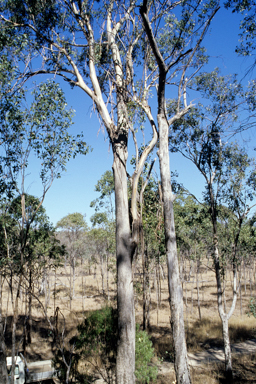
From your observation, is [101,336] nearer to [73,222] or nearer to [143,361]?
[143,361]

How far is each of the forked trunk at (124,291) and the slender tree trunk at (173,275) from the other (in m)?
0.80

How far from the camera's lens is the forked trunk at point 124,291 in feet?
17.4

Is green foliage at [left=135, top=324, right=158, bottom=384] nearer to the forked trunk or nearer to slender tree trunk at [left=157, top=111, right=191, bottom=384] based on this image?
the forked trunk

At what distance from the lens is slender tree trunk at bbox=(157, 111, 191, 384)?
16.7ft

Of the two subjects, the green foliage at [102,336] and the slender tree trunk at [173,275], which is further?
the green foliage at [102,336]

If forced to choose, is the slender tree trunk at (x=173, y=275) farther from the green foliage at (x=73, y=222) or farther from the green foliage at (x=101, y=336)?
the green foliage at (x=73, y=222)

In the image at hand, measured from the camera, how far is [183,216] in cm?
1819

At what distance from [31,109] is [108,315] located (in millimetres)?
6064

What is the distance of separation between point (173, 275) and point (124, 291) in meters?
1.03

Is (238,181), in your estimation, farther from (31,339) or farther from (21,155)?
(31,339)

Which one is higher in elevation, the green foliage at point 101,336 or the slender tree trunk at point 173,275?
the slender tree trunk at point 173,275

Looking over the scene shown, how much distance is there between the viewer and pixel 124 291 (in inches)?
223

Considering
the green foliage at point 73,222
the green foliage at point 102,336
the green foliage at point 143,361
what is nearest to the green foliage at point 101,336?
the green foliage at point 102,336

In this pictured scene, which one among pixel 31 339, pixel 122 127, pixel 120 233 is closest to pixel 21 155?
pixel 122 127
